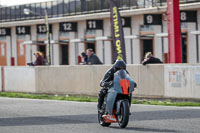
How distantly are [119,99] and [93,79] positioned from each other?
1051 cm

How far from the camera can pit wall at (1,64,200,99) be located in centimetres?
1808

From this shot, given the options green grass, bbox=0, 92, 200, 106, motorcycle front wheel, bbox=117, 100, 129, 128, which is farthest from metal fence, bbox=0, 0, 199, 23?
motorcycle front wheel, bbox=117, 100, 129, 128

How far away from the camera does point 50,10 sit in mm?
47000

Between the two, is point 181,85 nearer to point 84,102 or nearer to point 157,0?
point 84,102

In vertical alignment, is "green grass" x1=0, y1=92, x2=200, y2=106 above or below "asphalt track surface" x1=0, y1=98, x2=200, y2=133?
below

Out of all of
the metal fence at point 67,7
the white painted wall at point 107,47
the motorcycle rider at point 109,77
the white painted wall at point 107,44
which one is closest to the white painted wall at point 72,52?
the white painted wall at point 107,44

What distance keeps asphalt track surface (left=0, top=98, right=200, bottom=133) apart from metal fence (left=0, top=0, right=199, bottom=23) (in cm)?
2008

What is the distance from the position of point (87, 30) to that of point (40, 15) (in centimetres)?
478

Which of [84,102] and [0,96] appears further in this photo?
[0,96]

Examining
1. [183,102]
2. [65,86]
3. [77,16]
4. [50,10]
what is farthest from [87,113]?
[50,10]

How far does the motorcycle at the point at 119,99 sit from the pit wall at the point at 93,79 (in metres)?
6.78

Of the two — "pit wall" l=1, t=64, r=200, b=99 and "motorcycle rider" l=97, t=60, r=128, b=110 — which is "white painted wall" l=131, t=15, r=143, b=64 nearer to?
"pit wall" l=1, t=64, r=200, b=99

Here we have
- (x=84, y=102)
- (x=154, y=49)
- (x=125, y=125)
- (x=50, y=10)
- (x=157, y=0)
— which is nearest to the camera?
(x=125, y=125)

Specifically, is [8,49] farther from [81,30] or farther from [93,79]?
[93,79]
